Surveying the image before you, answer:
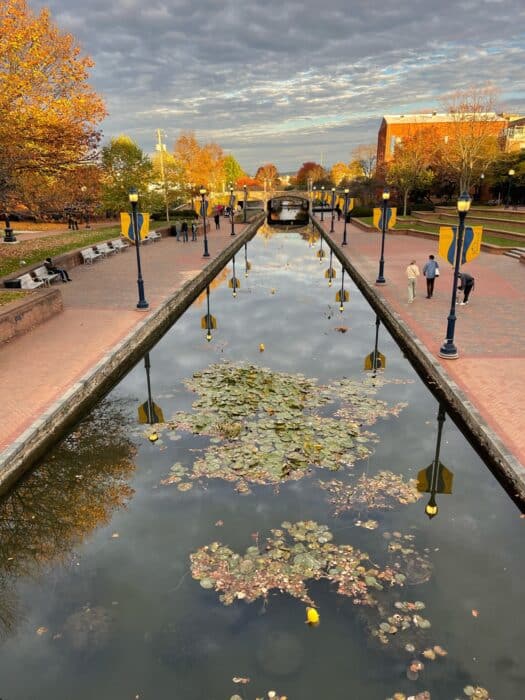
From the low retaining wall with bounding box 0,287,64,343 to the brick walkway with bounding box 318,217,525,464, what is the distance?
12.0 meters

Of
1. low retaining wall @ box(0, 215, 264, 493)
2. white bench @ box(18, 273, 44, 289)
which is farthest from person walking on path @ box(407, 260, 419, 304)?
white bench @ box(18, 273, 44, 289)

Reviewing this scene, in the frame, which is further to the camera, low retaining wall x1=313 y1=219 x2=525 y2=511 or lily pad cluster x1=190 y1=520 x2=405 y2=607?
low retaining wall x1=313 y1=219 x2=525 y2=511

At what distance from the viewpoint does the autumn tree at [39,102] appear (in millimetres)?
18875

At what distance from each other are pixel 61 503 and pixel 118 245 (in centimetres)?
2838

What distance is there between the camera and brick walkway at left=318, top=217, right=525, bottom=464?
9.64 meters

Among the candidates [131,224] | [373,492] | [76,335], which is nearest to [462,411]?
[373,492]

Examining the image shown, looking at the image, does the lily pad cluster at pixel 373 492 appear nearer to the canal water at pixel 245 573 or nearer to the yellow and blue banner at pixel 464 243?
the canal water at pixel 245 573

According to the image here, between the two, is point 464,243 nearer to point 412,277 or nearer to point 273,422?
point 412,277

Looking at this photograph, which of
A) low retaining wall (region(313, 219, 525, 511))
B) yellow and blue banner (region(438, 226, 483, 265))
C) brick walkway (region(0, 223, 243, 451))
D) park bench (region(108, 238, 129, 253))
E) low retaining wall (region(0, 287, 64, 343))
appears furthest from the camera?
park bench (region(108, 238, 129, 253))

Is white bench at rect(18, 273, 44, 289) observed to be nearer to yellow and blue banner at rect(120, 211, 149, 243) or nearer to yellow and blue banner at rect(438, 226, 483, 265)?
yellow and blue banner at rect(120, 211, 149, 243)

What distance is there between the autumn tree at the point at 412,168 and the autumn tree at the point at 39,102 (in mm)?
33990

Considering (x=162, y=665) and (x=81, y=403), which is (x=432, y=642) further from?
(x=81, y=403)

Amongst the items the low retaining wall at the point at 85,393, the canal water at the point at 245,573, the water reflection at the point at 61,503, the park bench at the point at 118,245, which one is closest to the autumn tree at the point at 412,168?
the park bench at the point at 118,245

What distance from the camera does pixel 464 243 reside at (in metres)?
13.1
